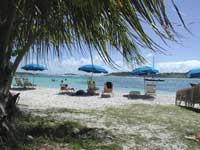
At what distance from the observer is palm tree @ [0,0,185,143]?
3337 mm

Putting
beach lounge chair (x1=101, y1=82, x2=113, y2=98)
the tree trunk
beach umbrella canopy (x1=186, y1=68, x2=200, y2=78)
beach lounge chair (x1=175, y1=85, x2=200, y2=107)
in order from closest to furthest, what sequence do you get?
the tree trunk, beach lounge chair (x1=175, y1=85, x2=200, y2=107), beach lounge chair (x1=101, y1=82, x2=113, y2=98), beach umbrella canopy (x1=186, y1=68, x2=200, y2=78)

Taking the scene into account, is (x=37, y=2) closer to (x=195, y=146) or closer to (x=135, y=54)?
(x=135, y=54)

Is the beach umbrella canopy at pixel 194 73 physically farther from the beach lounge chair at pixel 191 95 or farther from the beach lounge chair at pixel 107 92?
the beach lounge chair at pixel 191 95

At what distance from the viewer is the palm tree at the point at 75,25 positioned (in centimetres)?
334

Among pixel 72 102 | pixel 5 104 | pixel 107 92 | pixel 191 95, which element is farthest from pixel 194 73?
pixel 5 104

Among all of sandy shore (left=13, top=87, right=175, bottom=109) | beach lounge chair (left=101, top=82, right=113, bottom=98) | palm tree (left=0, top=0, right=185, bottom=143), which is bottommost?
sandy shore (left=13, top=87, right=175, bottom=109)

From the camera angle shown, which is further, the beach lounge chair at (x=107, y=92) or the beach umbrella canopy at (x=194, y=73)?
the beach umbrella canopy at (x=194, y=73)

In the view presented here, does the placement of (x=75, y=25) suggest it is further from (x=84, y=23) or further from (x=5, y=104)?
(x=5, y=104)

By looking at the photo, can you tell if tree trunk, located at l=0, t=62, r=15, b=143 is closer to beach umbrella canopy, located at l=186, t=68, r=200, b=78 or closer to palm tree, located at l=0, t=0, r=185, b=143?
palm tree, located at l=0, t=0, r=185, b=143

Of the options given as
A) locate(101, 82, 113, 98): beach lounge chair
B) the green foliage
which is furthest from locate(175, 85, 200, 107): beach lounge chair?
the green foliage

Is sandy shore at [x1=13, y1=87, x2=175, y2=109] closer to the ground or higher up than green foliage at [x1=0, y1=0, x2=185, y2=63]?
closer to the ground

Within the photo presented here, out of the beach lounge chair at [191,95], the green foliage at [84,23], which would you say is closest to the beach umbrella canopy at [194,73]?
the beach lounge chair at [191,95]

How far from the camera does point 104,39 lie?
4.52 metres

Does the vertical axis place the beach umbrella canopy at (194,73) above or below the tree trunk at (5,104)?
above
